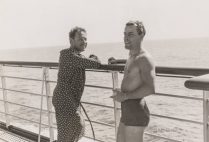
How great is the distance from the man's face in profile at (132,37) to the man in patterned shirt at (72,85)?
2.34 ft

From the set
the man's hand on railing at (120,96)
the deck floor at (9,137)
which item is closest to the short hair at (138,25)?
the man's hand on railing at (120,96)

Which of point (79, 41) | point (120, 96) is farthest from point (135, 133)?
point (79, 41)

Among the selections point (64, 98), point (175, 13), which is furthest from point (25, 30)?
point (64, 98)

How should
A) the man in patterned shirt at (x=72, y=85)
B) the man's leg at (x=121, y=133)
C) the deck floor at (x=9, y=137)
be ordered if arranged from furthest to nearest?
1. the deck floor at (x=9, y=137)
2. the man in patterned shirt at (x=72, y=85)
3. the man's leg at (x=121, y=133)

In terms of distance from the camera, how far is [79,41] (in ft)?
10.3

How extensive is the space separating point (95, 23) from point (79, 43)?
131 m

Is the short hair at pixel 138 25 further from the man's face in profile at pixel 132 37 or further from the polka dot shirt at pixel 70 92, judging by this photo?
the polka dot shirt at pixel 70 92

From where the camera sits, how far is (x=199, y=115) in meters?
24.8

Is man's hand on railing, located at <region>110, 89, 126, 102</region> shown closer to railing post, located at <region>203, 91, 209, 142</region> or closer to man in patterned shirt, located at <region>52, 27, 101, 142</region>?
railing post, located at <region>203, 91, 209, 142</region>

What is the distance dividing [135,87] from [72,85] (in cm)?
94

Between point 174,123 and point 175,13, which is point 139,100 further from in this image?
point 175,13

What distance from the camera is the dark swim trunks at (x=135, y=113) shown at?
7.86 ft

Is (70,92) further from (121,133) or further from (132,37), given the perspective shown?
(132,37)

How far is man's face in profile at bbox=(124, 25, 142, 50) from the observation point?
2.41m
